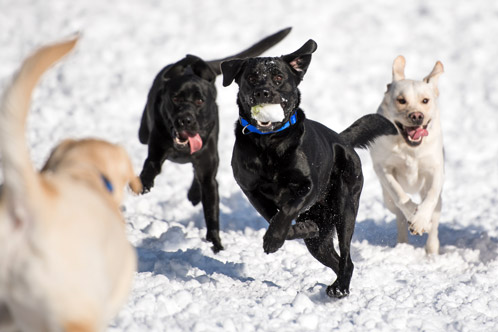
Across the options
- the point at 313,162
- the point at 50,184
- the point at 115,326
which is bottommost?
the point at 115,326

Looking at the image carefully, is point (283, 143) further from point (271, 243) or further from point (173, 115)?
point (173, 115)

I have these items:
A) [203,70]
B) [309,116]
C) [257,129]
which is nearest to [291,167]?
[257,129]

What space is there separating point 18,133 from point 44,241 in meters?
0.33

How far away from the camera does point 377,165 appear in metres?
6.83

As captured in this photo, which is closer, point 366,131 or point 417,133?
point 366,131

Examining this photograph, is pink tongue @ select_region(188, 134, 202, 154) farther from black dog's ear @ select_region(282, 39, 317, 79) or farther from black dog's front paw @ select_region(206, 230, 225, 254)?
black dog's ear @ select_region(282, 39, 317, 79)

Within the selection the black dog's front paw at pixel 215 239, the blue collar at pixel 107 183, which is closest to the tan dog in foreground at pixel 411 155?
the black dog's front paw at pixel 215 239

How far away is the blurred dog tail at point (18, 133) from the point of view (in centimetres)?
216

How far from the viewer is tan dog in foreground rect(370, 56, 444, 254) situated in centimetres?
655

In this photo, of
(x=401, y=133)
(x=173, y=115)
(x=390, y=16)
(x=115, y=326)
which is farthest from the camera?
→ (x=390, y=16)

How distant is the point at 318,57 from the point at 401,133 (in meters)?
5.02

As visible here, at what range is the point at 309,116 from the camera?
9828 millimetres

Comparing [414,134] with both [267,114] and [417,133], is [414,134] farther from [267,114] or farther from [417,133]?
[267,114]

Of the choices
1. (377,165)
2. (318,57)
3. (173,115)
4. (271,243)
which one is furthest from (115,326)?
(318,57)
